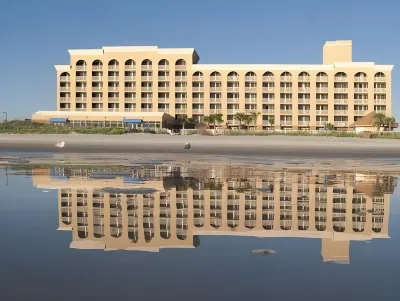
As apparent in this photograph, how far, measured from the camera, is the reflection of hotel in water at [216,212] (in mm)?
6715

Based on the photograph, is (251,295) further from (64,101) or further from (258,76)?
(64,101)

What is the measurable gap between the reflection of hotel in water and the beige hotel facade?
8251 centimetres

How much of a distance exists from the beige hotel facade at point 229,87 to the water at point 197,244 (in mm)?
84864

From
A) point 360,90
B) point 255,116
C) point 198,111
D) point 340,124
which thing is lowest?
point 340,124

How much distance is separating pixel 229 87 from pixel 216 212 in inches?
3477

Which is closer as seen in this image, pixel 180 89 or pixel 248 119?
pixel 248 119

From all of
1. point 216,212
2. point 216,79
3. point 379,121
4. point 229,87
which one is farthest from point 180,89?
point 216,212

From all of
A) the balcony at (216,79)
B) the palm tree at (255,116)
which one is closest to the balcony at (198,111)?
the balcony at (216,79)

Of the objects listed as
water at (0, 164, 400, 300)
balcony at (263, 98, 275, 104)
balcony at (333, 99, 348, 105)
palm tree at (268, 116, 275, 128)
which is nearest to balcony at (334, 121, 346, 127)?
balcony at (333, 99, 348, 105)

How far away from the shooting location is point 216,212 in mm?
8914

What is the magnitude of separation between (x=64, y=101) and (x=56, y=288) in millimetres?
98489

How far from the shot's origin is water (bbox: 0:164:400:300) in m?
4.56

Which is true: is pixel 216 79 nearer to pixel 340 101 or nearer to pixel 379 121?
pixel 340 101

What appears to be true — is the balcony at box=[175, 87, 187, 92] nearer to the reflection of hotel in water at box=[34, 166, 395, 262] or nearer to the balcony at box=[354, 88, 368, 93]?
the balcony at box=[354, 88, 368, 93]
